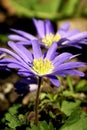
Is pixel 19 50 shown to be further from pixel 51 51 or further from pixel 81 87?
pixel 81 87

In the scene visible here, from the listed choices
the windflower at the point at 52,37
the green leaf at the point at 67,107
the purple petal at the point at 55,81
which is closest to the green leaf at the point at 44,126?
the purple petal at the point at 55,81

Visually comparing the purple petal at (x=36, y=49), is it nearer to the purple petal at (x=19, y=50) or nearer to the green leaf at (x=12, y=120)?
the purple petal at (x=19, y=50)

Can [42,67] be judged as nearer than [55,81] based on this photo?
No

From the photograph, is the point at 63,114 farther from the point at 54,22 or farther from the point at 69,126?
the point at 54,22

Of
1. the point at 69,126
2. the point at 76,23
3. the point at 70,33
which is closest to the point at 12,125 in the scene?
the point at 69,126

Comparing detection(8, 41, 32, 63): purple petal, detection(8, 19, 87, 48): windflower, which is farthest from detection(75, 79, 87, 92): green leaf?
detection(8, 41, 32, 63): purple petal

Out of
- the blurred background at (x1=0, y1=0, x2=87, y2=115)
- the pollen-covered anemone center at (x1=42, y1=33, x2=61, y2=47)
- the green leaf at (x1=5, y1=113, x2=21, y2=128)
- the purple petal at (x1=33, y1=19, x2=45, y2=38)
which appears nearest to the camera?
the green leaf at (x1=5, y1=113, x2=21, y2=128)

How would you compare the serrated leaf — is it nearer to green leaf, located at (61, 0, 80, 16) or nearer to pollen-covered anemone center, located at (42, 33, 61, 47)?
pollen-covered anemone center, located at (42, 33, 61, 47)

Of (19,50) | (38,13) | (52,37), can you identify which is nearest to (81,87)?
(52,37)
